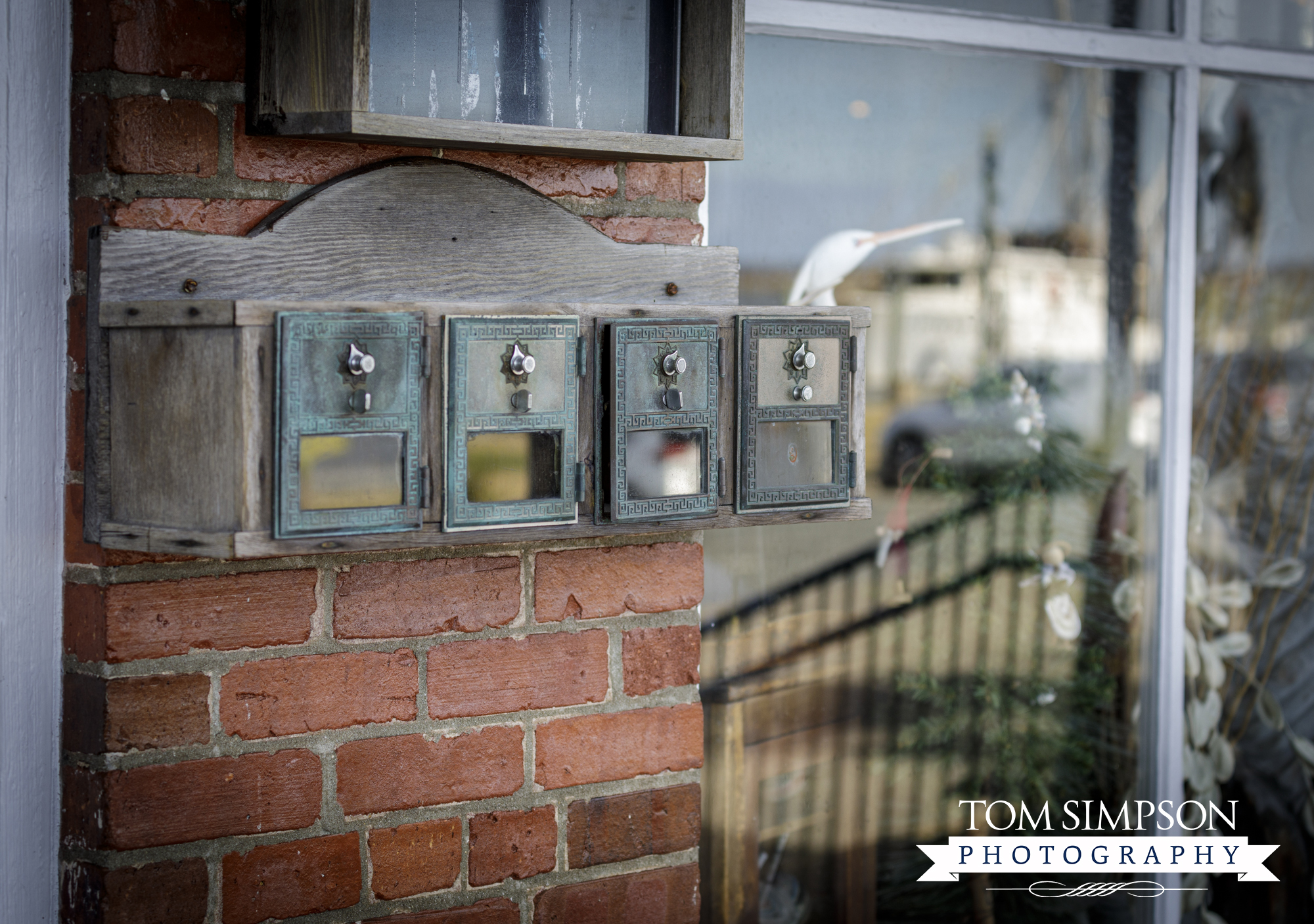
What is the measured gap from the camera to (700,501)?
4.21 ft

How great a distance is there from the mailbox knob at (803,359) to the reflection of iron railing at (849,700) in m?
0.73

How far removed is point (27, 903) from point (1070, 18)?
80.9 inches

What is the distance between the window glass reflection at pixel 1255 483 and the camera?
2295mm

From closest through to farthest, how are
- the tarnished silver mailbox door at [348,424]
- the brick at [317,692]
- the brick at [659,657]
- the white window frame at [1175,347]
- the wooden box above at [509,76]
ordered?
the tarnished silver mailbox door at [348,424], the wooden box above at [509,76], the brick at [317,692], the brick at [659,657], the white window frame at [1175,347]

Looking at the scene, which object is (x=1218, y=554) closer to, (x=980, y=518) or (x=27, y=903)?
(x=980, y=518)

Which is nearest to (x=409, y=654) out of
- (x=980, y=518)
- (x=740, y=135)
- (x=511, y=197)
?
(x=511, y=197)

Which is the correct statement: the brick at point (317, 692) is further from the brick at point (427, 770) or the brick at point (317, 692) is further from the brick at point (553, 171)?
the brick at point (553, 171)

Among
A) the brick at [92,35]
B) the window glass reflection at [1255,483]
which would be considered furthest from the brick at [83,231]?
the window glass reflection at [1255,483]

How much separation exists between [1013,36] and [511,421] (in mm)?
1381

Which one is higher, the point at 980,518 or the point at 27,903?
the point at 980,518

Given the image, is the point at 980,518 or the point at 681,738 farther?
the point at 980,518

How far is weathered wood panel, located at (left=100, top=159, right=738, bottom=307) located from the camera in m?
1.20

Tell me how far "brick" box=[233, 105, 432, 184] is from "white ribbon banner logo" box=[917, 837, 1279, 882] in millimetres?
1497

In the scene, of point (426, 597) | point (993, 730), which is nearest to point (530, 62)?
point (426, 597)
